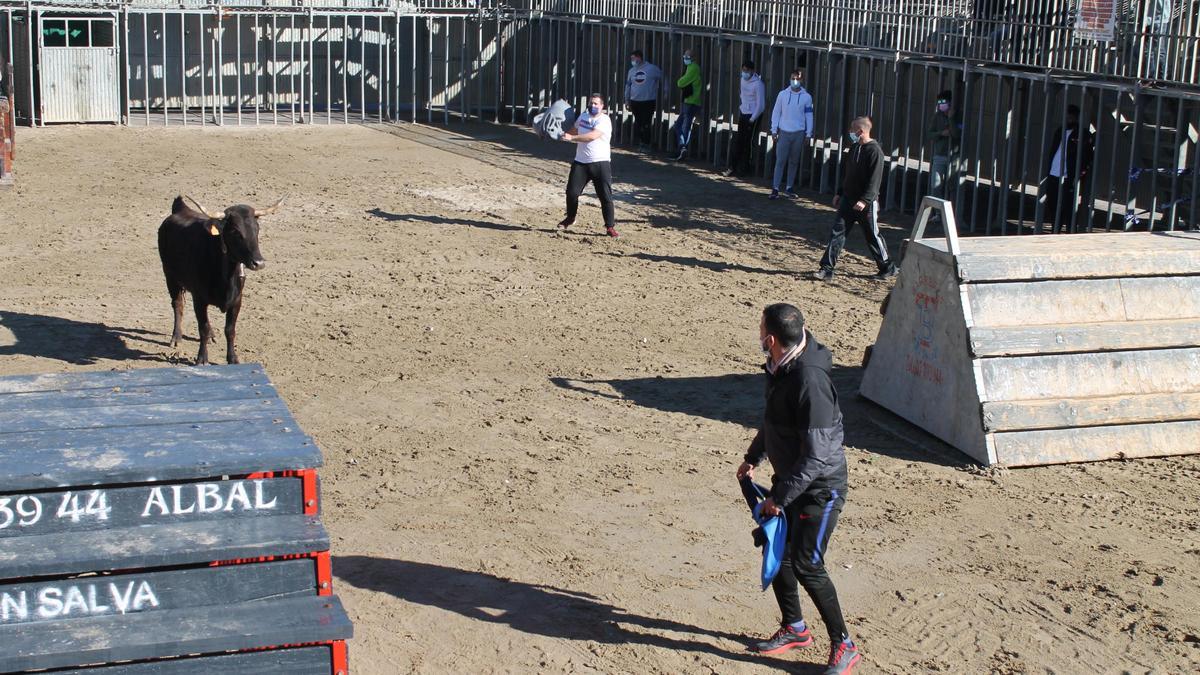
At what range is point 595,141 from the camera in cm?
1712

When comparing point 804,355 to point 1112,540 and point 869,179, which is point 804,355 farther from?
point 869,179

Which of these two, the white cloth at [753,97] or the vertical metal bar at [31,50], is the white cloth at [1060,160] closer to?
the white cloth at [753,97]

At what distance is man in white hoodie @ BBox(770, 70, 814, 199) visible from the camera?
21.0m

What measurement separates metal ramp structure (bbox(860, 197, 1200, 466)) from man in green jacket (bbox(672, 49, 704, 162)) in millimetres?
14851

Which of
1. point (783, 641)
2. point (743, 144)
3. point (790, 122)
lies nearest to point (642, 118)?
point (743, 144)

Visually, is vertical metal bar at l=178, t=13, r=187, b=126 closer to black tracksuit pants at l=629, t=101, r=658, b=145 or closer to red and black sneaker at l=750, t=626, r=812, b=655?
black tracksuit pants at l=629, t=101, r=658, b=145

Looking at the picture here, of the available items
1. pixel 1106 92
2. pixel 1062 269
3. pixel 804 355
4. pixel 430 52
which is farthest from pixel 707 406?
pixel 430 52

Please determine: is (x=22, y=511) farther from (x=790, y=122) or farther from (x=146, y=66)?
(x=146, y=66)

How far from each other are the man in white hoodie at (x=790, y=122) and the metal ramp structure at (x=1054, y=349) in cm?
1072

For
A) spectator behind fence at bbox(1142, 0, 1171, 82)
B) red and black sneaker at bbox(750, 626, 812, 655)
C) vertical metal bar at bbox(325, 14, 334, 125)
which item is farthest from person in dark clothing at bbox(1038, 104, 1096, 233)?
vertical metal bar at bbox(325, 14, 334, 125)

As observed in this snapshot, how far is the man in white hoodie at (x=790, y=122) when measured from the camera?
21.0 meters

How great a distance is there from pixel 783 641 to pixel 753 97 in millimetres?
17071

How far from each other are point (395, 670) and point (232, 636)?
2.03m

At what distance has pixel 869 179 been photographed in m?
15.1
